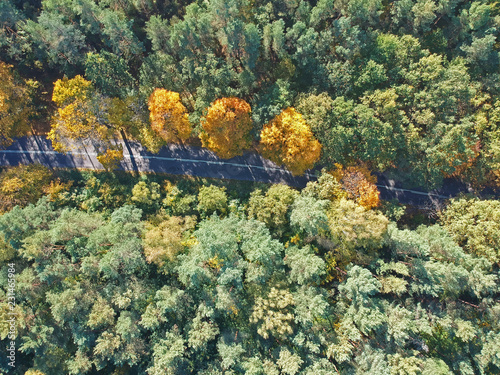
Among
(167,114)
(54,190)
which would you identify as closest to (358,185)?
(167,114)

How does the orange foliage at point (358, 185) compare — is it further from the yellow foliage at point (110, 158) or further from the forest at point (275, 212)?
the yellow foliage at point (110, 158)

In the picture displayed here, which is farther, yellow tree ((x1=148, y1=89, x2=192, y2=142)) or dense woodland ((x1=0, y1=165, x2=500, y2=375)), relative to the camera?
yellow tree ((x1=148, y1=89, x2=192, y2=142))

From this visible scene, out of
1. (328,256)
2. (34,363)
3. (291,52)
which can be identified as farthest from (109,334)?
(291,52)

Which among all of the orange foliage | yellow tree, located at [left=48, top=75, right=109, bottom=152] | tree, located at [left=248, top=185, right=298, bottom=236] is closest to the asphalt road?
yellow tree, located at [left=48, top=75, right=109, bottom=152]

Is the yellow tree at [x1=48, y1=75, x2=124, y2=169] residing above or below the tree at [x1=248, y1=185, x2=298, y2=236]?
above

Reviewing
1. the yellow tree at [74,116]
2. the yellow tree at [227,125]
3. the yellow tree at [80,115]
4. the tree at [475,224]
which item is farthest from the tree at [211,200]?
the tree at [475,224]

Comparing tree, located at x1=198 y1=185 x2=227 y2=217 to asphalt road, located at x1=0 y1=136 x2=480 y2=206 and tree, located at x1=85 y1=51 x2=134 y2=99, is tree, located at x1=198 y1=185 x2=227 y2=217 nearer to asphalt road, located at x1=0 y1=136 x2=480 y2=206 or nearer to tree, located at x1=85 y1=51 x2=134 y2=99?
asphalt road, located at x1=0 y1=136 x2=480 y2=206

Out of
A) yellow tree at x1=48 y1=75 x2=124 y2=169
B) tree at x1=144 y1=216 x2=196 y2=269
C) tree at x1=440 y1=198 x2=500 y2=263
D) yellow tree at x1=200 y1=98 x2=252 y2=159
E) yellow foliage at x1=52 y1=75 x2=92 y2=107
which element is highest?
yellow foliage at x1=52 y1=75 x2=92 y2=107

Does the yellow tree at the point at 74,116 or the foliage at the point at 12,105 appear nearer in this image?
the yellow tree at the point at 74,116

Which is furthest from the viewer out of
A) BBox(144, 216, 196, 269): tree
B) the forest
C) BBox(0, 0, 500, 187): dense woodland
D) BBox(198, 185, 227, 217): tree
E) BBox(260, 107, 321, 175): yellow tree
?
BBox(198, 185, 227, 217): tree
